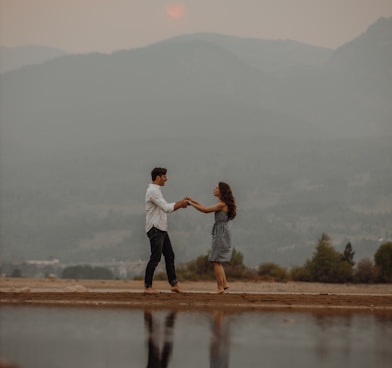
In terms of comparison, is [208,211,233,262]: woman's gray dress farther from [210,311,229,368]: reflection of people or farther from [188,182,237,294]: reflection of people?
[210,311,229,368]: reflection of people

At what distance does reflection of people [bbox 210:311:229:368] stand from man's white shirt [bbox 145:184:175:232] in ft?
13.2

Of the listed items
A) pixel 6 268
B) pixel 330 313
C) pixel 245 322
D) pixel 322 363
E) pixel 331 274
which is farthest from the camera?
pixel 6 268

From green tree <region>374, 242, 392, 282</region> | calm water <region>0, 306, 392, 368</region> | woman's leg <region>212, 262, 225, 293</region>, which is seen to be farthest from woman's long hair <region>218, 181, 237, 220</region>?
green tree <region>374, 242, 392, 282</region>

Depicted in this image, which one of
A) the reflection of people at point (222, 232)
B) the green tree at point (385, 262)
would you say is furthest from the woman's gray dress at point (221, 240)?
the green tree at point (385, 262)

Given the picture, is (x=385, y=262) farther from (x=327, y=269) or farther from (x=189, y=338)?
(x=189, y=338)

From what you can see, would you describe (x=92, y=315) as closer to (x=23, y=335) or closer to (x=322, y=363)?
(x=23, y=335)

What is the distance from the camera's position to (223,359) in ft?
38.5

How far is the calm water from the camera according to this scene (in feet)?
37.9

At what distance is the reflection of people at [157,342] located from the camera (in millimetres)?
11465

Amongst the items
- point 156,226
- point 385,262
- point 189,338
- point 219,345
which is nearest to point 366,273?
point 385,262

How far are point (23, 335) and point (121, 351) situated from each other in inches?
58.8

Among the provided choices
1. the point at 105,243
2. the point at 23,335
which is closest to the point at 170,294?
the point at 23,335

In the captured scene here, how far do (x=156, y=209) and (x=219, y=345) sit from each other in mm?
7490

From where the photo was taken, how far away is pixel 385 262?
38531 millimetres
